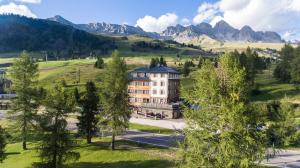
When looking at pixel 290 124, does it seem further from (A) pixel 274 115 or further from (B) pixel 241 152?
(B) pixel 241 152

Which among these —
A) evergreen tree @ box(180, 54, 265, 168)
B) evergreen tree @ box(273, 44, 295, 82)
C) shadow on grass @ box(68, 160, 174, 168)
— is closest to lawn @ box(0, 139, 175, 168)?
shadow on grass @ box(68, 160, 174, 168)

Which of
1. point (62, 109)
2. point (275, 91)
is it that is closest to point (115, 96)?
point (62, 109)

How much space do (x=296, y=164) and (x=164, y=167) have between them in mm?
17418

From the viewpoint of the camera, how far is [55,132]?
155 ft

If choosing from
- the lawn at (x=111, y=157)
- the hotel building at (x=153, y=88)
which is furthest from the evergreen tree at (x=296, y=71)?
the lawn at (x=111, y=157)

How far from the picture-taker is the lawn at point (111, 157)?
52188mm

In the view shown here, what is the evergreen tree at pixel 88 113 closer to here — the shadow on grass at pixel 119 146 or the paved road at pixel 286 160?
the shadow on grass at pixel 119 146

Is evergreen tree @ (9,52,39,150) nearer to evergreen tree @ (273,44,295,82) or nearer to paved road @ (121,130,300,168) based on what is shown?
paved road @ (121,130,300,168)

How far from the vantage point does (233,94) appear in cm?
2242

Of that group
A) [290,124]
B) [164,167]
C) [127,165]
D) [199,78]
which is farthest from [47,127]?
[290,124]

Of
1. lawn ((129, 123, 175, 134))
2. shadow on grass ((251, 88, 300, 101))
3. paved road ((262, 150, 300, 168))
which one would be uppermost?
shadow on grass ((251, 88, 300, 101))

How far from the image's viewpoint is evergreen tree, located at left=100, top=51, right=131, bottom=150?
58906mm

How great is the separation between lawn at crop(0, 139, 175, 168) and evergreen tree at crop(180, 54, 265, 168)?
2650cm

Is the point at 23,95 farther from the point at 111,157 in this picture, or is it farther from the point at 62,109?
the point at 111,157
